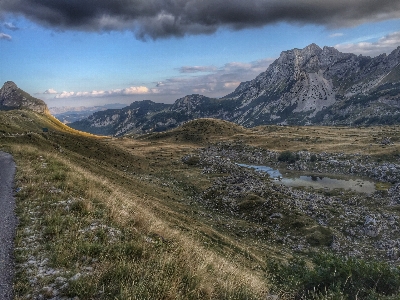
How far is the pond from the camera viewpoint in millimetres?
70456

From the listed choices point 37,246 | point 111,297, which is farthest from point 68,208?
point 111,297

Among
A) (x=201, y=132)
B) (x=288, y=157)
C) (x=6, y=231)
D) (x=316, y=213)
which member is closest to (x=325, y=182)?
(x=288, y=157)

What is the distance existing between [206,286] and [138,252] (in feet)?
9.53

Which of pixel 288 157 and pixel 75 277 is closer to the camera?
pixel 75 277

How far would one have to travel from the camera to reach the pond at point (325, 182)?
7046cm

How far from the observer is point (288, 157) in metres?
103

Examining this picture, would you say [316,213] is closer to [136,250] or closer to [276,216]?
[276,216]

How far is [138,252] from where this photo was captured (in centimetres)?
960

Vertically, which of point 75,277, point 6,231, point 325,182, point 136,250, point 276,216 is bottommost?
point 325,182

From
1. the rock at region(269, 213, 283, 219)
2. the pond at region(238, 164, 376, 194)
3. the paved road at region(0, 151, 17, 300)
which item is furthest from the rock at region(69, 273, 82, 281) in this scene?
the pond at region(238, 164, 376, 194)

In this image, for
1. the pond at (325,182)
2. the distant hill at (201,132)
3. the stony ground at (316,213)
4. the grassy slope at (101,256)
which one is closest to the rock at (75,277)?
the grassy slope at (101,256)

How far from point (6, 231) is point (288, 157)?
4027 inches

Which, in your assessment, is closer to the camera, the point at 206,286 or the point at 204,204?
the point at 206,286

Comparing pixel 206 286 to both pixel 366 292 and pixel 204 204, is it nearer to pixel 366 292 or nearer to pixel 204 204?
pixel 366 292
